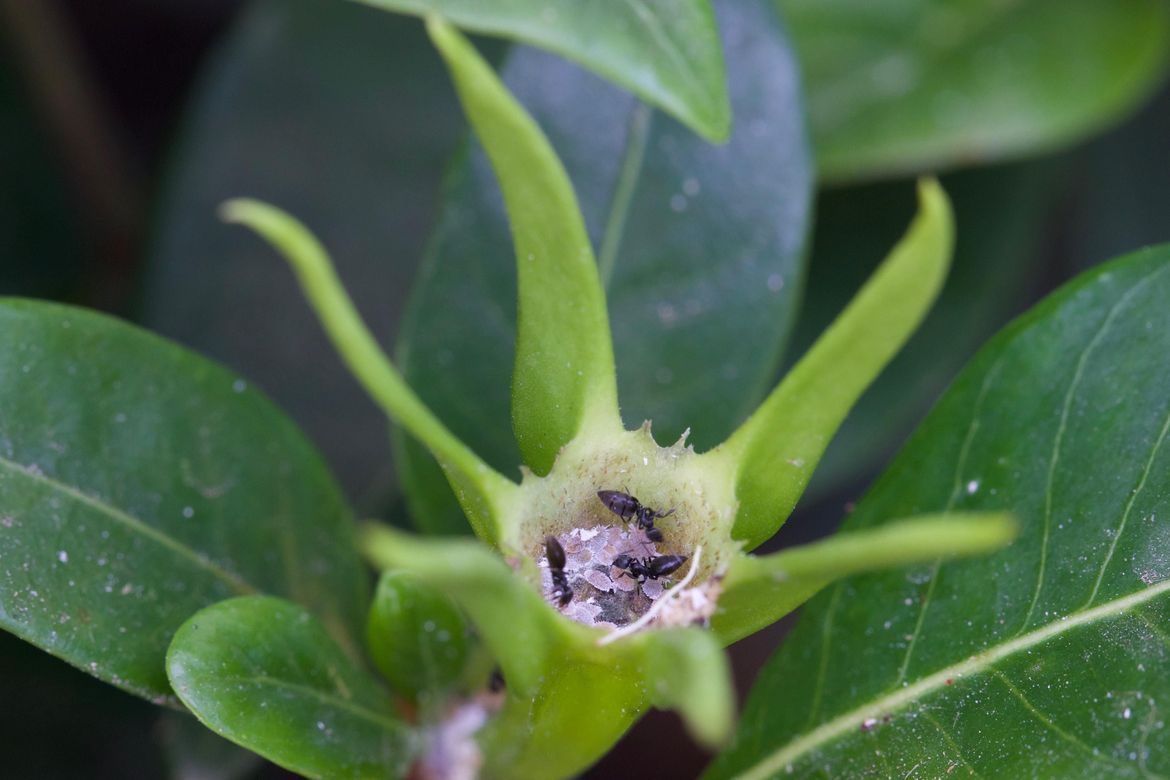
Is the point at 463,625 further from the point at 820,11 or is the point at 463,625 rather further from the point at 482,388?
the point at 820,11

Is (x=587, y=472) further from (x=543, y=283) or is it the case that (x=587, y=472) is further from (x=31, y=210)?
(x=31, y=210)

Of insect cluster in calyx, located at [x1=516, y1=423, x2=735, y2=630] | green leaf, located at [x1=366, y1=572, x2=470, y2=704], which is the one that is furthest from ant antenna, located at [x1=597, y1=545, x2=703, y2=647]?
green leaf, located at [x1=366, y1=572, x2=470, y2=704]

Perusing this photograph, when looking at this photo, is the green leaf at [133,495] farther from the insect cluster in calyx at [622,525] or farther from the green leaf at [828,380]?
the green leaf at [828,380]

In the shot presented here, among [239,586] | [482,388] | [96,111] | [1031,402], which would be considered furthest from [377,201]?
[1031,402]

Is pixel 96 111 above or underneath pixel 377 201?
above

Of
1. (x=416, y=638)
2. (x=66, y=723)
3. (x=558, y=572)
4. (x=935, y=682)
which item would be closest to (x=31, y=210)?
(x=66, y=723)

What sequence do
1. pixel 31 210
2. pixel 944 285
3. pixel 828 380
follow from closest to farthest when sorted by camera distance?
pixel 828 380, pixel 944 285, pixel 31 210
